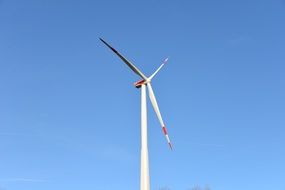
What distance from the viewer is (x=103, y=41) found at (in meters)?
52.1

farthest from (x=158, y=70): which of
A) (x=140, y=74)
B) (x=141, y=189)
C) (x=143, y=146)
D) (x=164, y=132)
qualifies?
(x=141, y=189)

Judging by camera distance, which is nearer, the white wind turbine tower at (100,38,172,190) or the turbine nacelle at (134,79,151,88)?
the white wind turbine tower at (100,38,172,190)

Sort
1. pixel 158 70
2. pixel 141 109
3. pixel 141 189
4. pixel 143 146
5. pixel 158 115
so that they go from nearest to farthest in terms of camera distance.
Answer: pixel 141 189, pixel 143 146, pixel 141 109, pixel 158 115, pixel 158 70

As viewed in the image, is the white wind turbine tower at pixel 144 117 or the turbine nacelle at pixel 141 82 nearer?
the white wind turbine tower at pixel 144 117

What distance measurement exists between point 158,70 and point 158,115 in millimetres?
8533

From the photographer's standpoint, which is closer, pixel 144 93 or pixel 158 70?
pixel 144 93

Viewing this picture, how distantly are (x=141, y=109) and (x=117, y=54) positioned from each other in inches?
333


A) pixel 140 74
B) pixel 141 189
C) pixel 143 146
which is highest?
pixel 140 74

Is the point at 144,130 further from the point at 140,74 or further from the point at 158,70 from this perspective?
the point at 158,70

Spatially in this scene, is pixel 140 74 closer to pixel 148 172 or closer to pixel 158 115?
pixel 158 115

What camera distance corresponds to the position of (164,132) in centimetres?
5322

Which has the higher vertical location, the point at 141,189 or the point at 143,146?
the point at 143,146

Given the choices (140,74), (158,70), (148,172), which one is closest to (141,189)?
(148,172)

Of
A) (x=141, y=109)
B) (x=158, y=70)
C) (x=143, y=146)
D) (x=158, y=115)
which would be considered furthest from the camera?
(x=158, y=70)
